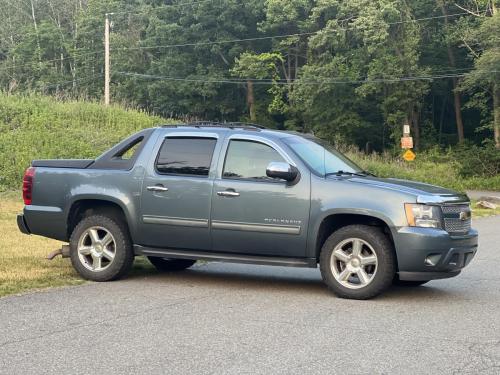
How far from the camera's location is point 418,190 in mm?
8227

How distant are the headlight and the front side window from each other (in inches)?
63.0

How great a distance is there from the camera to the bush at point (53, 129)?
2825cm

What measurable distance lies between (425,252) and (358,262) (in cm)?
74

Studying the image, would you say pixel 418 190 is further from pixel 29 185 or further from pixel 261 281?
pixel 29 185

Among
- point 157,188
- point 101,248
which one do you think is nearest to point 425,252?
point 157,188

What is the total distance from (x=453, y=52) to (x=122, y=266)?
57.4m

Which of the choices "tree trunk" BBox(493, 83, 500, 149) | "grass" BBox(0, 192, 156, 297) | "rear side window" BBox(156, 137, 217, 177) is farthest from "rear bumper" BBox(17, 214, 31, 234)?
"tree trunk" BBox(493, 83, 500, 149)

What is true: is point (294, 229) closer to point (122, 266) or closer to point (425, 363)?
point (122, 266)

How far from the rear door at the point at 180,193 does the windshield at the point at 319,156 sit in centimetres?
98

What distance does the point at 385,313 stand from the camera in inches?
296

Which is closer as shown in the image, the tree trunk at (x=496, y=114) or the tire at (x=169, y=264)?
the tire at (x=169, y=264)

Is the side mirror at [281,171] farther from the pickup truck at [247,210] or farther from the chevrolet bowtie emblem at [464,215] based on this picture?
the chevrolet bowtie emblem at [464,215]

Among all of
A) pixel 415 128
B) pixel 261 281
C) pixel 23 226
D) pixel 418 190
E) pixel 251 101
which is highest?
pixel 251 101

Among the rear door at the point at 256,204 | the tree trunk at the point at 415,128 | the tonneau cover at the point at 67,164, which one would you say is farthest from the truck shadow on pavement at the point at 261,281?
the tree trunk at the point at 415,128
